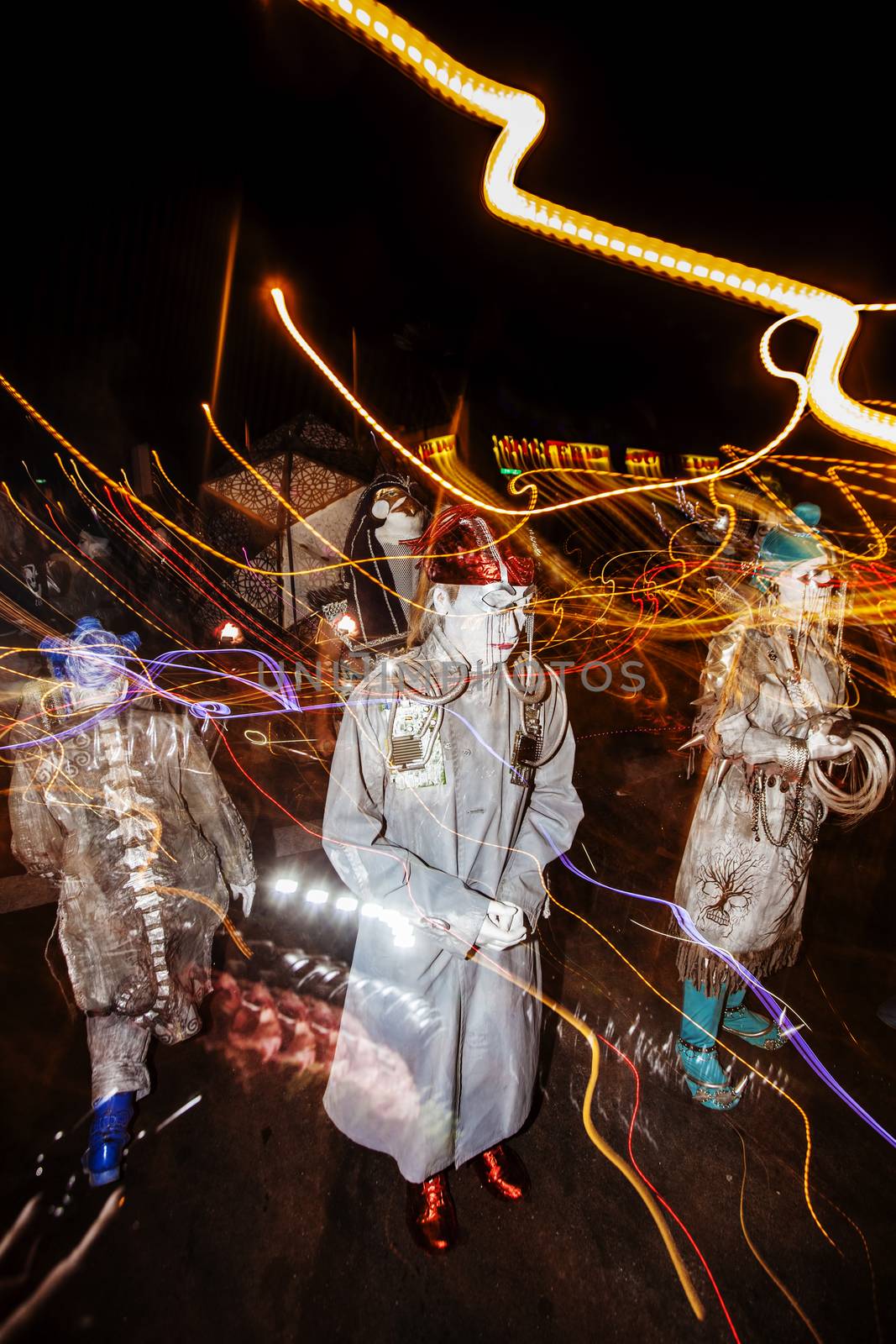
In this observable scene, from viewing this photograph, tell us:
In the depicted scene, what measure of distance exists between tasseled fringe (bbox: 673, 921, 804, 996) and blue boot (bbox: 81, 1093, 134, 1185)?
2664 mm

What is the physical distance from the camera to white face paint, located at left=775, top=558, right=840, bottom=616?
8.07 feet

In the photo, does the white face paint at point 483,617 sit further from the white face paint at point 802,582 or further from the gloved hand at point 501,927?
the white face paint at point 802,582

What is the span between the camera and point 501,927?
1.79m

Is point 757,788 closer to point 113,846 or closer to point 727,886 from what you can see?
point 727,886

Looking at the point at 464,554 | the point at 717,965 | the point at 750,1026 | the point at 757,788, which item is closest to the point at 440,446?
the point at 464,554

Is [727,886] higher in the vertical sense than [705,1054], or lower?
higher

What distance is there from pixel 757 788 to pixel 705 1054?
1.39m

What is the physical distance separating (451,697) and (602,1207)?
222 cm

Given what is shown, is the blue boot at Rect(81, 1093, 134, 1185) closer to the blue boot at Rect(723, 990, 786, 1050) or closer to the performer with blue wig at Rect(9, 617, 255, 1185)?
the performer with blue wig at Rect(9, 617, 255, 1185)

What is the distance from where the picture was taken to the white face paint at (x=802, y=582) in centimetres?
246

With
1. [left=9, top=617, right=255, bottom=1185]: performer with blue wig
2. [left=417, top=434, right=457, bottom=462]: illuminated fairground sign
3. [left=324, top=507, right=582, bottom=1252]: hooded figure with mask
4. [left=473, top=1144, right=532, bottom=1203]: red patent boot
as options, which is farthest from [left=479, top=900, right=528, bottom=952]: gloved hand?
[left=417, top=434, right=457, bottom=462]: illuminated fairground sign

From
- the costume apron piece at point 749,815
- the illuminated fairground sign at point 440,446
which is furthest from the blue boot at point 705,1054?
the illuminated fairground sign at point 440,446

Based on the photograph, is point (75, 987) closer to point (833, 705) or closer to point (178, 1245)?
point (178, 1245)

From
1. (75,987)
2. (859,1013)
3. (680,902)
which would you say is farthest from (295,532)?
(859,1013)
